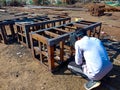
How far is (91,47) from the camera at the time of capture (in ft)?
8.90

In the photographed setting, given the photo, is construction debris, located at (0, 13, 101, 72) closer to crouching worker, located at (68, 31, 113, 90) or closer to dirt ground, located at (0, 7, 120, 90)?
dirt ground, located at (0, 7, 120, 90)

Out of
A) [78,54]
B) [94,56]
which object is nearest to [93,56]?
[94,56]

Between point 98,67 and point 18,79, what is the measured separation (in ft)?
6.82

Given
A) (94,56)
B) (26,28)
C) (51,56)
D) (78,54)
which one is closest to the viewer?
(94,56)

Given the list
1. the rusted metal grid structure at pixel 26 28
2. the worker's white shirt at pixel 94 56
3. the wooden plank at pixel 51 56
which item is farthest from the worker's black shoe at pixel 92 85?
the rusted metal grid structure at pixel 26 28

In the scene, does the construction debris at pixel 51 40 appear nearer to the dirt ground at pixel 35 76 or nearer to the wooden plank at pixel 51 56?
the wooden plank at pixel 51 56

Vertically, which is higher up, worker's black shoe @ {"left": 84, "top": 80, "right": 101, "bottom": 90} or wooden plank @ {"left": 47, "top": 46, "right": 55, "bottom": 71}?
wooden plank @ {"left": 47, "top": 46, "right": 55, "bottom": 71}

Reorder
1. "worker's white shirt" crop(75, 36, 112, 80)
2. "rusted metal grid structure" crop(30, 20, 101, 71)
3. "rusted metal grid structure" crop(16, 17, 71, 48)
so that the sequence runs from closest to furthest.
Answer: "worker's white shirt" crop(75, 36, 112, 80)
"rusted metal grid structure" crop(30, 20, 101, 71)
"rusted metal grid structure" crop(16, 17, 71, 48)

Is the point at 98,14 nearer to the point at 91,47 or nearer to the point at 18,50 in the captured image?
the point at 18,50

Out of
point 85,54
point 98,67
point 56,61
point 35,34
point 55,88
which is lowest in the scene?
point 55,88

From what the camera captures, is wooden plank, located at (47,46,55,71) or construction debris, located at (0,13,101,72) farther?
construction debris, located at (0,13,101,72)

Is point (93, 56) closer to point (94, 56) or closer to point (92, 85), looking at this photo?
point (94, 56)

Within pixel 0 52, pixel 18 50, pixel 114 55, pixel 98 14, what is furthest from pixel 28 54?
pixel 98 14

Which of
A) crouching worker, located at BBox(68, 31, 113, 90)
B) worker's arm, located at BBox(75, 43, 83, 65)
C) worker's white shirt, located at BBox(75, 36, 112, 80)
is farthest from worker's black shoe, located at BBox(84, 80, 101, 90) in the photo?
worker's arm, located at BBox(75, 43, 83, 65)
